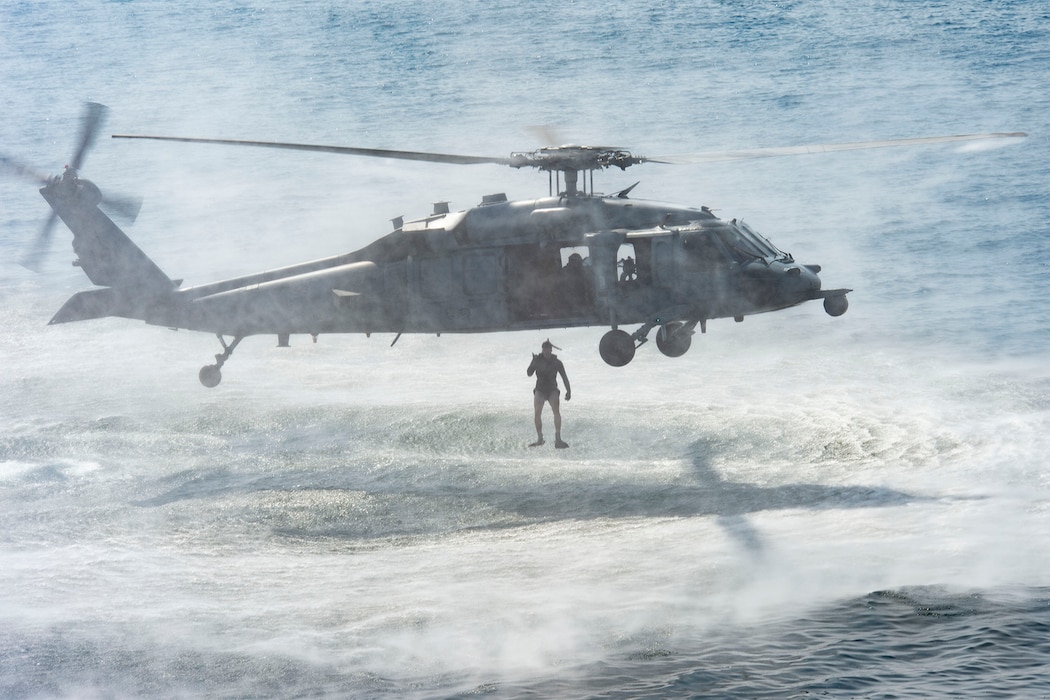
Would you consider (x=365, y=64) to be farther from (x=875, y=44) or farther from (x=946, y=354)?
(x=946, y=354)

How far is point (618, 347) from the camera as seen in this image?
17406 millimetres

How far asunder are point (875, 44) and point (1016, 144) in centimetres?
1999

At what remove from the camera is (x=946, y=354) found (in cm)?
2906

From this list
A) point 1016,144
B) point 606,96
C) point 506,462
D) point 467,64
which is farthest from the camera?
point 467,64

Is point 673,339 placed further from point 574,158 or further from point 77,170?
point 77,170

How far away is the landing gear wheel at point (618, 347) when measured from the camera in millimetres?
17375

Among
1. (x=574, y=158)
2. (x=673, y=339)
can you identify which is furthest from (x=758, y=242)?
(x=574, y=158)

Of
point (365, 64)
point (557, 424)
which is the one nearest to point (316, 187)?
point (365, 64)

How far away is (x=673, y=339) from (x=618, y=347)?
1205 mm

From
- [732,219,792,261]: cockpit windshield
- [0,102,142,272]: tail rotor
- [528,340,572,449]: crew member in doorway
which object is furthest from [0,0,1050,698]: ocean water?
[0,102,142,272]: tail rotor

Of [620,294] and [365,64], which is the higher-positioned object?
[365,64]

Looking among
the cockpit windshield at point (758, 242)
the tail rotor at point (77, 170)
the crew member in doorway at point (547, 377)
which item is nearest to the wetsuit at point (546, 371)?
the crew member in doorway at point (547, 377)

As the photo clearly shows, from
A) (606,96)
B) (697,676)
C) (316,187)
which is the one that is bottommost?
(697,676)

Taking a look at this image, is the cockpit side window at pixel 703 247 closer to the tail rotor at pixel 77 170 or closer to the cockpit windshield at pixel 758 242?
the cockpit windshield at pixel 758 242
